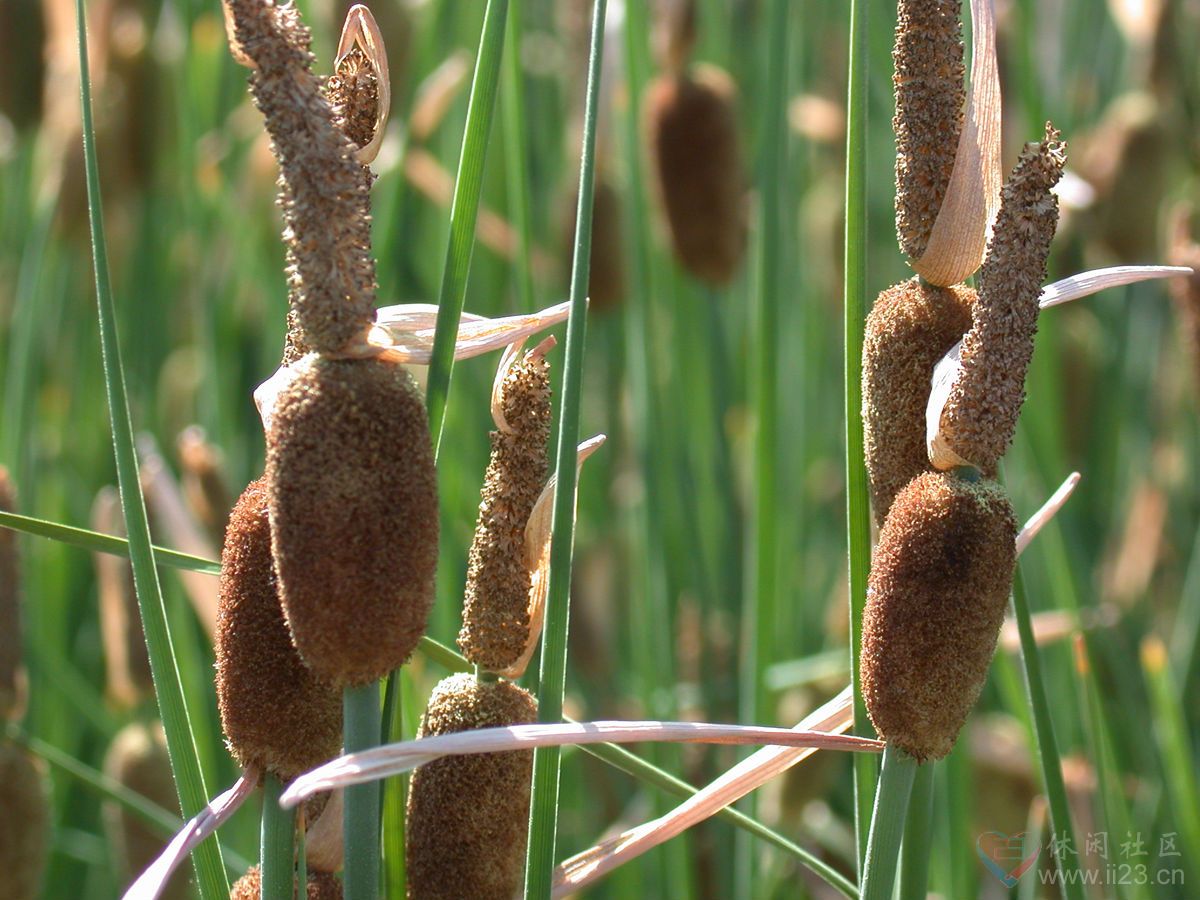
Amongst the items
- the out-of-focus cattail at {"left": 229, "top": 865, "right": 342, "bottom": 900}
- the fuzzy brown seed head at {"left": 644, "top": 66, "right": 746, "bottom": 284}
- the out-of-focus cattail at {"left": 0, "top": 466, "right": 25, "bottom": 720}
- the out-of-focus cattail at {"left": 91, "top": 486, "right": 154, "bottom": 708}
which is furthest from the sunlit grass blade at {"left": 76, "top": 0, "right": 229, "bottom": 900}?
the fuzzy brown seed head at {"left": 644, "top": 66, "right": 746, "bottom": 284}

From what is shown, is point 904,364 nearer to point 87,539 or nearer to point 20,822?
point 87,539

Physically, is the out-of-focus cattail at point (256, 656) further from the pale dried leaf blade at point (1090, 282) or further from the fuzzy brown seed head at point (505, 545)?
the pale dried leaf blade at point (1090, 282)

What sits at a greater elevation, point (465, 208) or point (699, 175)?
point (699, 175)

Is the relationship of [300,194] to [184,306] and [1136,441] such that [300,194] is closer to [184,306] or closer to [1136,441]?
[1136,441]

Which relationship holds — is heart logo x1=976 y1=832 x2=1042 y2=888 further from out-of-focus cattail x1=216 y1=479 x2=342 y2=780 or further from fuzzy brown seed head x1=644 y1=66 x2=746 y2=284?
fuzzy brown seed head x1=644 y1=66 x2=746 y2=284

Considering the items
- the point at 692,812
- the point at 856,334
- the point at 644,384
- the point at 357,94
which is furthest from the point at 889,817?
the point at 644,384

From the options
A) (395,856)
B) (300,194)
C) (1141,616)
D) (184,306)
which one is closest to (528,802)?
(395,856)

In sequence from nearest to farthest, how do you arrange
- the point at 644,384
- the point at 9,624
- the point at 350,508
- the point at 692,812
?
the point at 350,508 < the point at 692,812 < the point at 9,624 < the point at 644,384

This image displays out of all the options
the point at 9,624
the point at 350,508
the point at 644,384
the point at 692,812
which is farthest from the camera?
the point at 644,384
